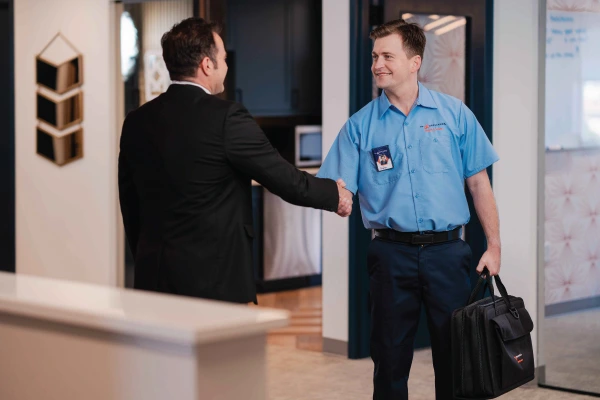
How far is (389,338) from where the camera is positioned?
3283 millimetres

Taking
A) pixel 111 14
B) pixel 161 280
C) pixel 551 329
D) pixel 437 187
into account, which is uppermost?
pixel 111 14

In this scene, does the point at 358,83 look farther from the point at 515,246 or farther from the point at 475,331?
the point at 475,331

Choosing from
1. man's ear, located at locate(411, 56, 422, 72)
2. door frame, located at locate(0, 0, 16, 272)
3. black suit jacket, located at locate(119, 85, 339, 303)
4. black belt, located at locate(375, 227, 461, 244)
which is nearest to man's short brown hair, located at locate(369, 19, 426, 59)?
man's ear, located at locate(411, 56, 422, 72)

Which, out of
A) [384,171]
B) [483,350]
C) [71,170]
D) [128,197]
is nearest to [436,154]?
[384,171]

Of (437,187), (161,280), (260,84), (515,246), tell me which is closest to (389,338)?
(437,187)

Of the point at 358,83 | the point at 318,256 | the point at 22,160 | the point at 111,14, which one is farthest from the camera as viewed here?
Result: the point at 318,256

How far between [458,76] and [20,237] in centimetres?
325

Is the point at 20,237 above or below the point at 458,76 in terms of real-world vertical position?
below

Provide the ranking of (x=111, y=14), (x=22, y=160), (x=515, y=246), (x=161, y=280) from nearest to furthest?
(x=161, y=280) → (x=515, y=246) → (x=111, y=14) → (x=22, y=160)

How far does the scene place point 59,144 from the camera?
6371mm

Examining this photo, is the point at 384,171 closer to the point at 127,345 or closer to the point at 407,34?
the point at 407,34

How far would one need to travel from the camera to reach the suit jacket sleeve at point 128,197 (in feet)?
9.51

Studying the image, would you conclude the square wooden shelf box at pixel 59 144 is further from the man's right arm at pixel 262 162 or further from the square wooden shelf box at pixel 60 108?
the man's right arm at pixel 262 162

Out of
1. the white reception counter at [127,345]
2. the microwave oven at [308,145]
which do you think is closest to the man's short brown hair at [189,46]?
the white reception counter at [127,345]
